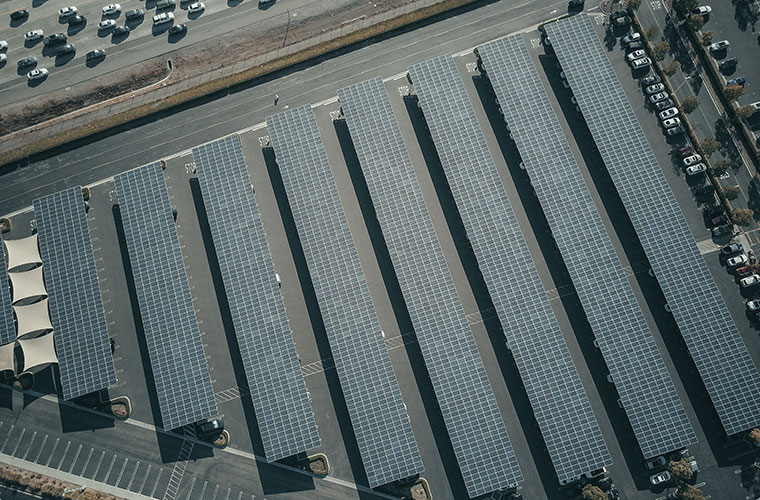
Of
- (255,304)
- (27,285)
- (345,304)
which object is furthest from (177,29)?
(345,304)

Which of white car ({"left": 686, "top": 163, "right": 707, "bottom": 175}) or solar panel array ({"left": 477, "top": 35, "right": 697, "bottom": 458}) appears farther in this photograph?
white car ({"left": 686, "top": 163, "right": 707, "bottom": 175})

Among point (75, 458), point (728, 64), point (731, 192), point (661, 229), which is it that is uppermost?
point (728, 64)

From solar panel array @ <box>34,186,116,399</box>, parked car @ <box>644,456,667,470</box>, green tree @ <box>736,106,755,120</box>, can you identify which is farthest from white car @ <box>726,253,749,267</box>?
solar panel array @ <box>34,186,116,399</box>

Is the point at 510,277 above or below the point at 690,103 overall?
below

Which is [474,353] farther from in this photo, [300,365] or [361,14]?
[361,14]

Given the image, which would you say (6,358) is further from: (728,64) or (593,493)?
(728,64)

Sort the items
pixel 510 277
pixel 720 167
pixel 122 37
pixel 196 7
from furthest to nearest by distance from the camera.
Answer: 1. pixel 122 37
2. pixel 196 7
3. pixel 720 167
4. pixel 510 277

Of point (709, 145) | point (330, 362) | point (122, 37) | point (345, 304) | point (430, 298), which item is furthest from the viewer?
point (122, 37)

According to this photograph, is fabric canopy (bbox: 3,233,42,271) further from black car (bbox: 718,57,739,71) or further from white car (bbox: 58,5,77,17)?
black car (bbox: 718,57,739,71)
